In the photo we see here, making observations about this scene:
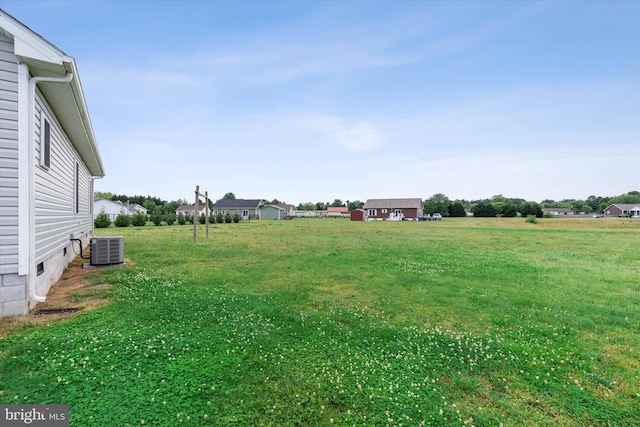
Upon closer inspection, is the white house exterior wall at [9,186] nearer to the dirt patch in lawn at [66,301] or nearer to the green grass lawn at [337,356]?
the dirt patch in lawn at [66,301]

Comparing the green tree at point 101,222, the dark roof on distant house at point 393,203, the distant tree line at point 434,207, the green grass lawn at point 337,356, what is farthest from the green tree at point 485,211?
the green tree at point 101,222

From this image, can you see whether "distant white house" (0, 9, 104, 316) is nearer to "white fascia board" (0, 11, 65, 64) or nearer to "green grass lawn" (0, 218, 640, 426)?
"white fascia board" (0, 11, 65, 64)

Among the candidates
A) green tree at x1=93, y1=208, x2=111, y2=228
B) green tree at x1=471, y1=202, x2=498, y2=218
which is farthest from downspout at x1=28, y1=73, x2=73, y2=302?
green tree at x1=471, y1=202, x2=498, y2=218

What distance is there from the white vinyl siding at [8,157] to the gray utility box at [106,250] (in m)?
4.62

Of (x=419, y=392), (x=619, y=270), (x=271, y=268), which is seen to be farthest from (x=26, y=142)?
(x=619, y=270)

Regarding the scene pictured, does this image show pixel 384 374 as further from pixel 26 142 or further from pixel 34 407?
pixel 26 142

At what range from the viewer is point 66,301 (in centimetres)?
561

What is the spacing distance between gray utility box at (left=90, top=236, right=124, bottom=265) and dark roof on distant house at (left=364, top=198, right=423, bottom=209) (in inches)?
2193

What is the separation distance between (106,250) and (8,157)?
515 centimetres

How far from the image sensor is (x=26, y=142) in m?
4.78

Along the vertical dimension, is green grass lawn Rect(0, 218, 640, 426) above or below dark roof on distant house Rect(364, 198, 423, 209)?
below

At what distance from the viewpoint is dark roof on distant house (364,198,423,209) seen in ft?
196

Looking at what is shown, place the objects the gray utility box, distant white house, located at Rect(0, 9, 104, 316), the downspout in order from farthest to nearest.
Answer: the gray utility box
the downspout
distant white house, located at Rect(0, 9, 104, 316)

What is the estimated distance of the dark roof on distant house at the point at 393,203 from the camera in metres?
59.7
